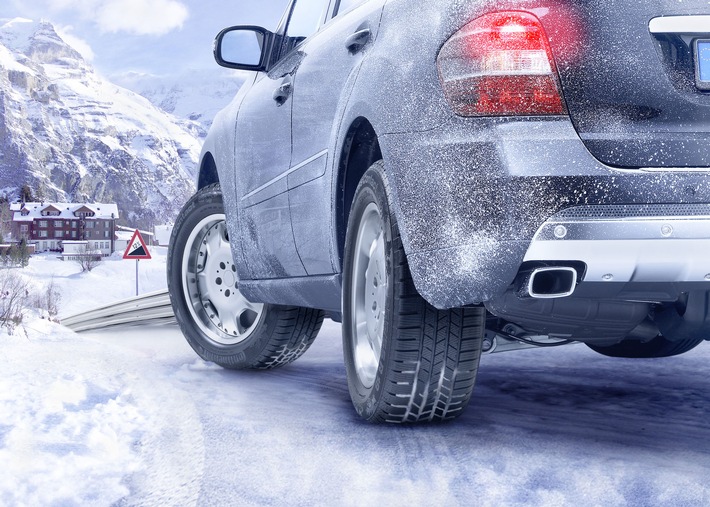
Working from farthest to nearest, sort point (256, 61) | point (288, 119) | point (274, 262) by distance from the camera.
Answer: point (256, 61)
point (274, 262)
point (288, 119)

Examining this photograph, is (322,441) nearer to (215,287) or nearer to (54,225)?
(215,287)

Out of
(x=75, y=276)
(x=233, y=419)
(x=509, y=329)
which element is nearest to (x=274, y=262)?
(x=233, y=419)

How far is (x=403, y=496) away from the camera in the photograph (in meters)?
2.39

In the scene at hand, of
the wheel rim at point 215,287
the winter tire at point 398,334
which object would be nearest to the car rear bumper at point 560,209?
the winter tire at point 398,334

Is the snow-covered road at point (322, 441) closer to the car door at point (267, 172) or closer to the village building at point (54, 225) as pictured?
the car door at point (267, 172)

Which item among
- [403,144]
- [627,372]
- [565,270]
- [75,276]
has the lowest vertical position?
[75,276]

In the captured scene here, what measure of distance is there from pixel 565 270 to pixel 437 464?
2.51 ft

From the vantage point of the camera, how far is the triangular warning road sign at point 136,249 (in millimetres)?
20031

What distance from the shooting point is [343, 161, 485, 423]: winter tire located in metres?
2.79

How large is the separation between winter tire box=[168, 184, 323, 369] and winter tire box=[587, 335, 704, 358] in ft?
5.26

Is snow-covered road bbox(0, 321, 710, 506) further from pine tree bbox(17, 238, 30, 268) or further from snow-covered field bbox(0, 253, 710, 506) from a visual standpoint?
pine tree bbox(17, 238, 30, 268)

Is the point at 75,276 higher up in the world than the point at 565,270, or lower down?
lower down

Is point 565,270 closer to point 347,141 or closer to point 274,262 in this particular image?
point 347,141

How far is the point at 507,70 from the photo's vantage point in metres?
2.38
